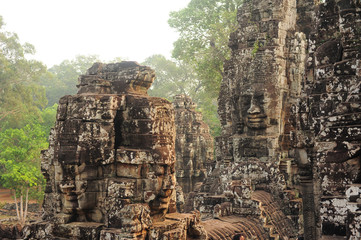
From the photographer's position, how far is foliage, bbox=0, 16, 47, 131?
30109mm

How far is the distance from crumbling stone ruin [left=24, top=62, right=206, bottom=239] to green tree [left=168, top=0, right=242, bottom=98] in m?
18.1

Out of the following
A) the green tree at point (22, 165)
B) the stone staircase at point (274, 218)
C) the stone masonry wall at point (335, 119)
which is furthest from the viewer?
the green tree at point (22, 165)

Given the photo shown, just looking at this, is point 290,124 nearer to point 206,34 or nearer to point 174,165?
point 174,165

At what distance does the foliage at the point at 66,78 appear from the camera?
157ft

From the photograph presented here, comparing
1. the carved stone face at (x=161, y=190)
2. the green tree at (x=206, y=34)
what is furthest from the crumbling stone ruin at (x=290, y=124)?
the green tree at (x=206, y=34)

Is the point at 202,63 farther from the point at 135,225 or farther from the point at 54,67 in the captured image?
the point at 54,67

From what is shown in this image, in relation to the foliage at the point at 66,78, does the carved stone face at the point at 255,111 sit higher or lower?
lower

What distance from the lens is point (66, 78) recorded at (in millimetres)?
50812

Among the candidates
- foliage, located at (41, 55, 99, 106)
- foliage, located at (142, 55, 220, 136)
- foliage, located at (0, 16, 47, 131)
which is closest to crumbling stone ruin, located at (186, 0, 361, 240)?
foliage, located at (0, 16, 47, 131)

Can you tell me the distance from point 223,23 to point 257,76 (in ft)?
41.1

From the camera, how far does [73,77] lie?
164 ft

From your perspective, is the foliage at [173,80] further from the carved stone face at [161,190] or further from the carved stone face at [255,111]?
the carved stone face at [161,190]

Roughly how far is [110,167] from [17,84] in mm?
26241

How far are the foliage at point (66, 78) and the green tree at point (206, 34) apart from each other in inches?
859
